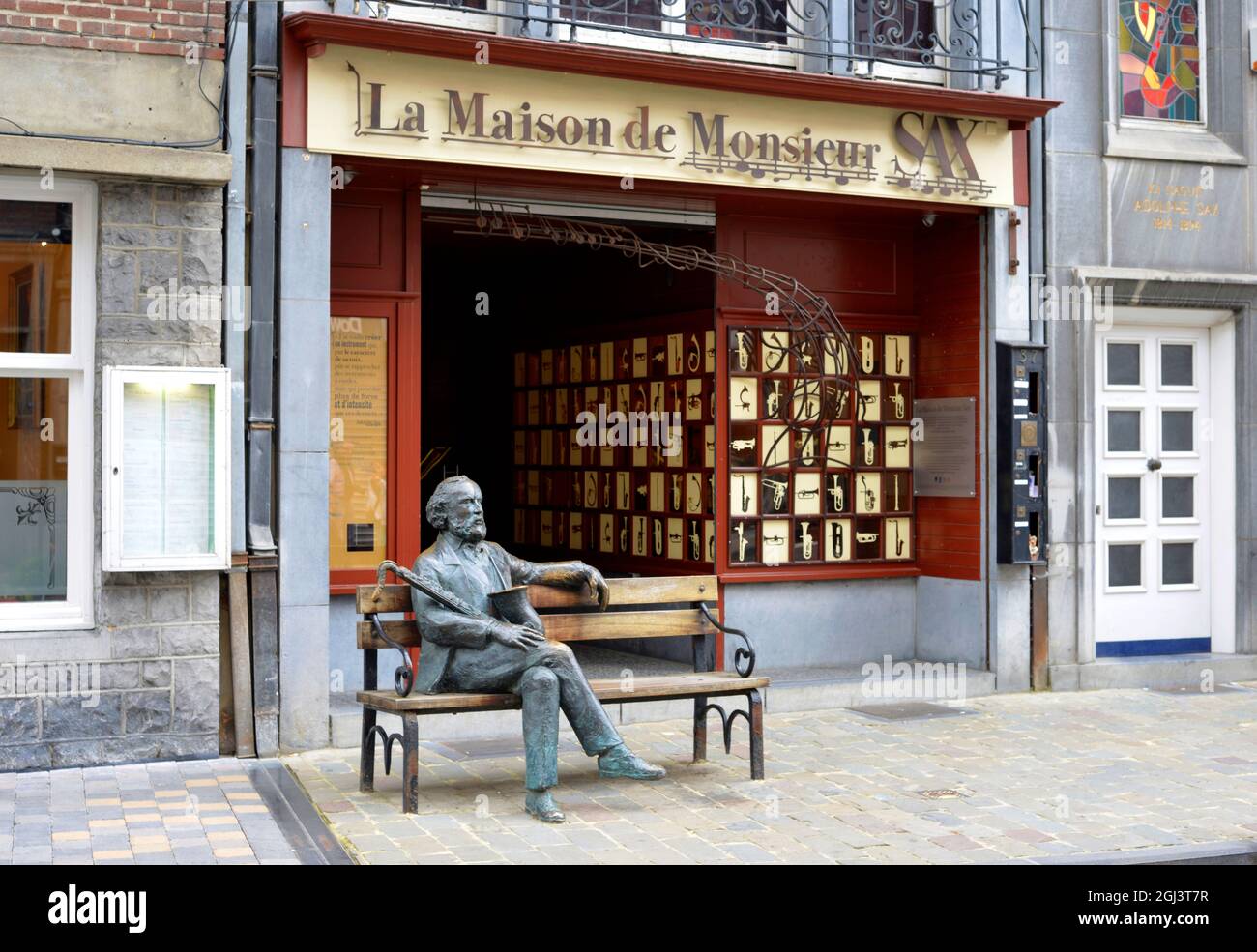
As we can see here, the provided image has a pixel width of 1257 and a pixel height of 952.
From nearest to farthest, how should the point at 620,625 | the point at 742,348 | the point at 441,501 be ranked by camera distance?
the point at 441,501 < the point at 620,625 < the point at 742,348

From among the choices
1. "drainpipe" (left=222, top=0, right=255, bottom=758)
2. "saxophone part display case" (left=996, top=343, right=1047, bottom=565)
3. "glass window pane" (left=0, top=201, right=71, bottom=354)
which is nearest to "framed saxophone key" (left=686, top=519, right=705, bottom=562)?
"saxophone part display case" (left=996, top=343, right=1047, bottom=565)

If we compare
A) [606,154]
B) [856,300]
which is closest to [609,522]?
[856,300]

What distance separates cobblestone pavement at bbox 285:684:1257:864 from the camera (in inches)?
271

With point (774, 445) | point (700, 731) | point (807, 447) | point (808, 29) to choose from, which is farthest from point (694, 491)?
point (808, 29)

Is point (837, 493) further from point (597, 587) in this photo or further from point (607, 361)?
point (597, 587)

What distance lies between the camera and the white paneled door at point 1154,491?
39.8 ft

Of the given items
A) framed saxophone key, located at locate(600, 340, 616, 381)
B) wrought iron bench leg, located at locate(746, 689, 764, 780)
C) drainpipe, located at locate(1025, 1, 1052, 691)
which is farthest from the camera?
framed saxophone key, located at locate(600, 340, 616, 381)

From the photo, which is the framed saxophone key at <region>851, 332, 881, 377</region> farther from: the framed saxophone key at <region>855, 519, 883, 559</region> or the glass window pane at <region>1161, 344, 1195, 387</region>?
the glass window pane at <region>1161, 344, 1195, 387</region>

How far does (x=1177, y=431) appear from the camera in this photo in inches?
489

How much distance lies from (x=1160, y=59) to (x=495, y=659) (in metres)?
7.84

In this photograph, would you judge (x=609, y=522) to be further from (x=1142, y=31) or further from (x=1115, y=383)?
(x=1142, y=31)

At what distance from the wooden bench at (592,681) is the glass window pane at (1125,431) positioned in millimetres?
4497

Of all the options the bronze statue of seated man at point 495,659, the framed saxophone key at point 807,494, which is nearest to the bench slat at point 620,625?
the bronze statue of seated man at point 495,659

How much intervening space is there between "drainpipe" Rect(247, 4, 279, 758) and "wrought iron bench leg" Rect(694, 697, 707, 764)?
8.04 feet
